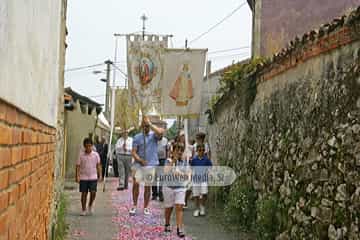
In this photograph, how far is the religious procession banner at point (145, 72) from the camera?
13.2m

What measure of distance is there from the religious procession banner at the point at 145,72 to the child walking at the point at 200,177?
2.12 metres

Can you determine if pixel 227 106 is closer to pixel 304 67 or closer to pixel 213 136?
pixel 213 136

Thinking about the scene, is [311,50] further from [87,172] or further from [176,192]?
[87,172]

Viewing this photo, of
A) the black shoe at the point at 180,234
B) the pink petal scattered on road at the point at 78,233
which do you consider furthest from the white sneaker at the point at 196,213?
the pink petal scattered on road at the point at 78,233

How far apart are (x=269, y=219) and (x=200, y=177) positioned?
3.70m

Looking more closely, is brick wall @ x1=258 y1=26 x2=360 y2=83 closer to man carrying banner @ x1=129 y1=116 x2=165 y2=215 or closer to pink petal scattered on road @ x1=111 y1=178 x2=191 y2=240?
man carrying banner @ x1=129 y1=116 x2=165 y2=215

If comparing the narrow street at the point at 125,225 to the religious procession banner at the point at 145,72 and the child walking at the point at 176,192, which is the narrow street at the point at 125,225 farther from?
the religious procession banner at the point at 145,72

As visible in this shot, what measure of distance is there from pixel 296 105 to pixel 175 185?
2.51m

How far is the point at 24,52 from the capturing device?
2600mm

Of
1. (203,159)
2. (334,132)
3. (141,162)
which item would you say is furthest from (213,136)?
(334,132)

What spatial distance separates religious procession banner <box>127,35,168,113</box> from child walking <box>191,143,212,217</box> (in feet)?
6.95

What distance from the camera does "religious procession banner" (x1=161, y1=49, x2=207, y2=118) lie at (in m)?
11.5

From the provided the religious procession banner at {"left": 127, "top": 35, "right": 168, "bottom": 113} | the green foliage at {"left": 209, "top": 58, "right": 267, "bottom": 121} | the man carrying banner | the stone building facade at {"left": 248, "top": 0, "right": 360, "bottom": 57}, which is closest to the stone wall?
the green foliage at {"left": 209, "top": 58, "right": 267, "bottom": 121}

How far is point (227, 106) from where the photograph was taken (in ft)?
42.0
